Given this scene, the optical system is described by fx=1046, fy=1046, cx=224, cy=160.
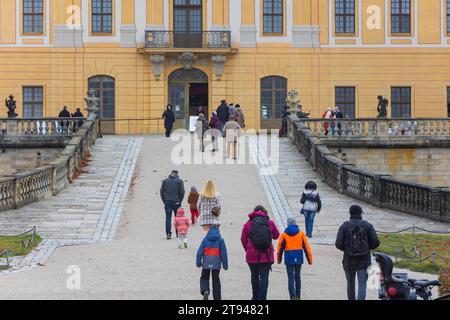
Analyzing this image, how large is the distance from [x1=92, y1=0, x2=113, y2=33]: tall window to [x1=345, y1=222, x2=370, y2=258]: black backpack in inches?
1337

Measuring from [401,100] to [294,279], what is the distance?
33.2 metres

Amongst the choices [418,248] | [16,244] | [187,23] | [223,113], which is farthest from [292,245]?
[187,23]

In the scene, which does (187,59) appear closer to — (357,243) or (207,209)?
(207,209)

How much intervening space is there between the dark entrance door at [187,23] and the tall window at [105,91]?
3.58 m

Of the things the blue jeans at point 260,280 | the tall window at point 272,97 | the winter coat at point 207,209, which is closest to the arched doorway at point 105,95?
the tall window at point 272,97

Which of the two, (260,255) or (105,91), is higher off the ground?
(105,91)

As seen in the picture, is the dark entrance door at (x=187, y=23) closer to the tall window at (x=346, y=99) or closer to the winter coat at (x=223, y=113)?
the tall window at (x=346, y=99)

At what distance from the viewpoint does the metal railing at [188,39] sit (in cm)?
4725

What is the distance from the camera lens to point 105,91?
47.8 metres

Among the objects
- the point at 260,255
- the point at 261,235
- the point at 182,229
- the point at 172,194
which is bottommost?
the point at 182,229

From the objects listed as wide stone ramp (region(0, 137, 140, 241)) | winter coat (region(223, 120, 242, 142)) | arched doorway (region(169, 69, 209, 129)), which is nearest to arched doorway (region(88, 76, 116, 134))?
arched doorway (region(169, 69, 209, 129))

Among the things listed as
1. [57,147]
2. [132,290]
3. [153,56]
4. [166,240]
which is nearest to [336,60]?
[153,56]
